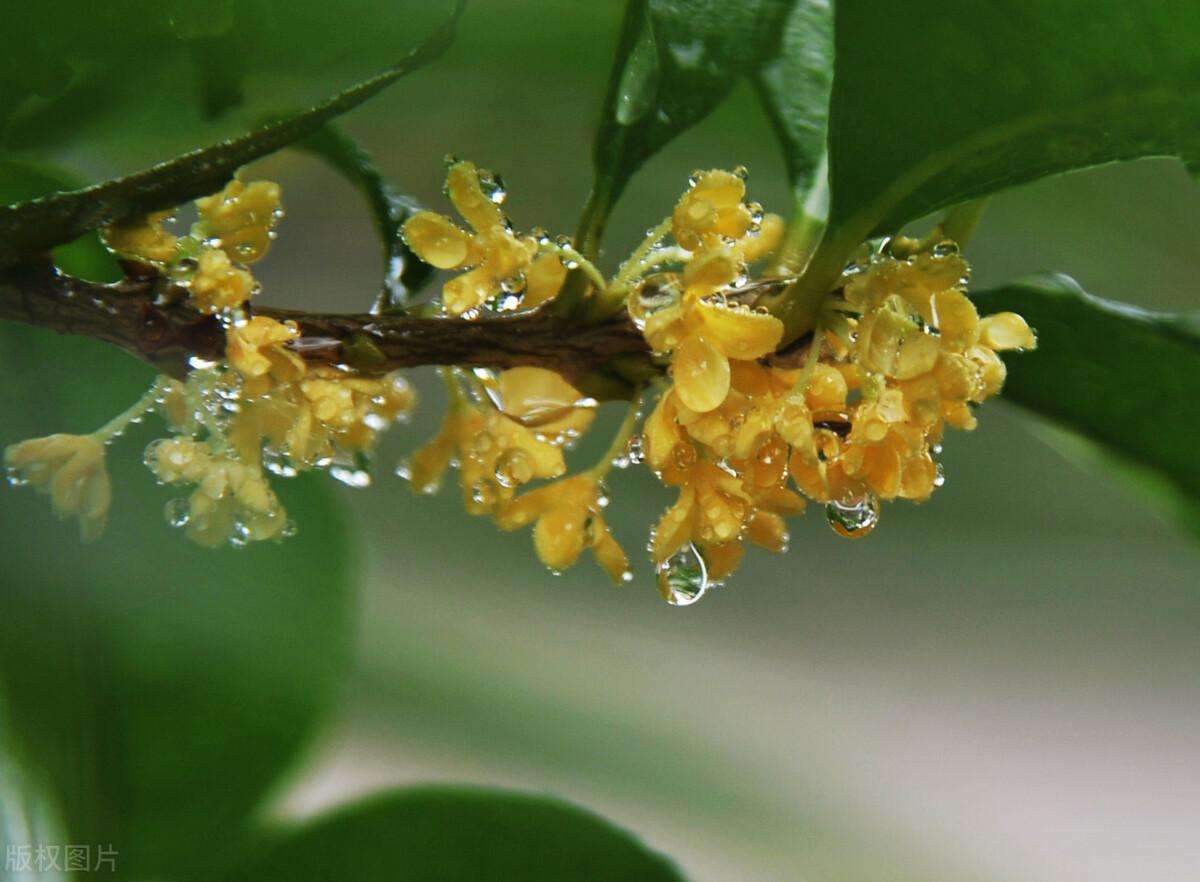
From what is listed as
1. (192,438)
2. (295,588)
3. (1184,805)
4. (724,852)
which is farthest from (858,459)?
(1184,805)

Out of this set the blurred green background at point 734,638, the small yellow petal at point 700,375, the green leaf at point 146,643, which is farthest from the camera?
the blurred green background at point 734,638

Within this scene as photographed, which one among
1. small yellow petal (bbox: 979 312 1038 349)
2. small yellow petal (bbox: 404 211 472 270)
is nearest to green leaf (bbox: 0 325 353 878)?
small yellow petal (bbox: 404 211 472 270)

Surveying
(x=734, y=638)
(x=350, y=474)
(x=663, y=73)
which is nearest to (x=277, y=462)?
(x=350, y=474)

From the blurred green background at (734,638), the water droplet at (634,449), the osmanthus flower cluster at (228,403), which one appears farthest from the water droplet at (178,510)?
the blurred green background at (734,638)

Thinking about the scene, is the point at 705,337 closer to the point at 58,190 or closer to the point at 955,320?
the point at 955,320

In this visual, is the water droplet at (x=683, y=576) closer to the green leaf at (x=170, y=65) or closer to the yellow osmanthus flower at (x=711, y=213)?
the yellow osmanthus flower at (x=711, y=213)
